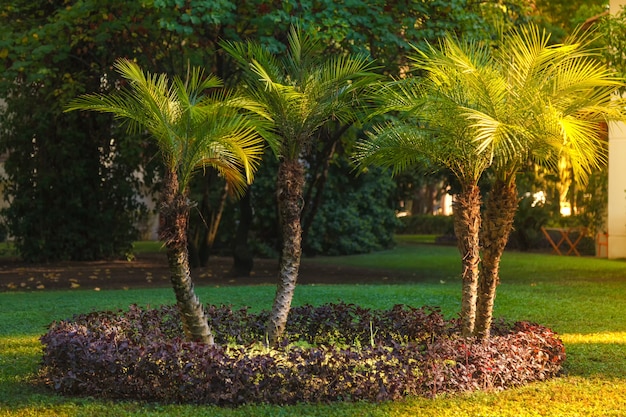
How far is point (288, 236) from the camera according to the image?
845cm

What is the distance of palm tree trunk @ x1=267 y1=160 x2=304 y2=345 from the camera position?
840 centimetres

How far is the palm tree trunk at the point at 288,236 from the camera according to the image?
331 inches

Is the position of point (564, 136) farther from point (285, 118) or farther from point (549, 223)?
point (549, 223)

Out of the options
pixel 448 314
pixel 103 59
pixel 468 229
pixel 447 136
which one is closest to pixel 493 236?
pixel 468 229

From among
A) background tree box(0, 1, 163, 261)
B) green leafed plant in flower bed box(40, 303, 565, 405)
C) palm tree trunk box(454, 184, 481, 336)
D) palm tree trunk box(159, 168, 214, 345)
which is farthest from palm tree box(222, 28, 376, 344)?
background tree box(0, 1, 163, 261)

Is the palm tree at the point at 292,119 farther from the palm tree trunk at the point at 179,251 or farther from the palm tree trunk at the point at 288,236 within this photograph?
the palm tree trunk at the point at 179,251

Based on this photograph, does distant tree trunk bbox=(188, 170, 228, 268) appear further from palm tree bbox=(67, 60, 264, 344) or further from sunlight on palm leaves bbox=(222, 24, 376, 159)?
palm tree bbox=(67, 60, 264, 344)

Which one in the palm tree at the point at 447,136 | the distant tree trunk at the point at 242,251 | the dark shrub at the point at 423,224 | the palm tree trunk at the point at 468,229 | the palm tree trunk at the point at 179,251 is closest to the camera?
the palm tree trunk at the point at 179,251

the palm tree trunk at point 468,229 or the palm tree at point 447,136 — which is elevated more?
the palm tree at point 447,136

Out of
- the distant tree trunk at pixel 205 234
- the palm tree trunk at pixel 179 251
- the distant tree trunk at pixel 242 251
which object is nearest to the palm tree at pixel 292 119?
the palm tree trunk at pixel 179 251

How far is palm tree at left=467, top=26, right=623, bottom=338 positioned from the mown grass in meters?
1.21

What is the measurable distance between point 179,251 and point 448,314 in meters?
5.07

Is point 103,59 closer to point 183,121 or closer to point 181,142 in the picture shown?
point 181,142

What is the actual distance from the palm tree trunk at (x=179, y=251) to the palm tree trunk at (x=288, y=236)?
31.9 inches
